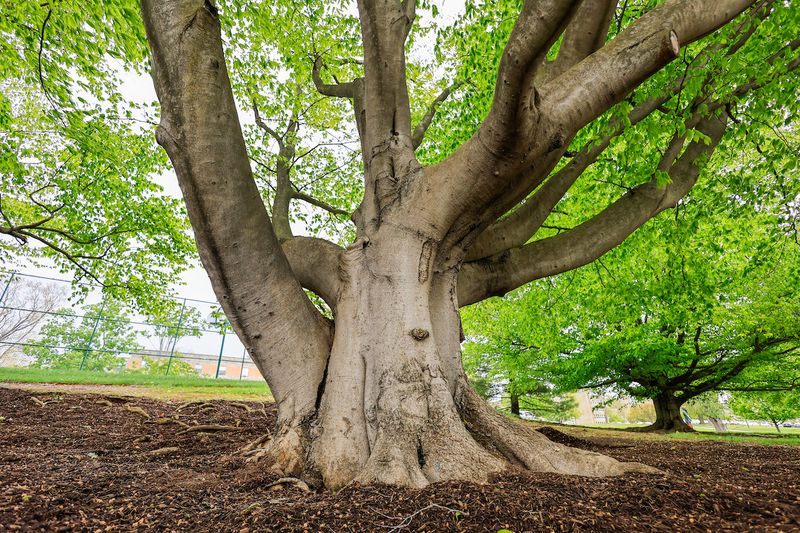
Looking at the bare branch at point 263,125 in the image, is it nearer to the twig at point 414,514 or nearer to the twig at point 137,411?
the twig at point 137,411

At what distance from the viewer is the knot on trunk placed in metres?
3.36

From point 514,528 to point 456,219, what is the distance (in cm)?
254

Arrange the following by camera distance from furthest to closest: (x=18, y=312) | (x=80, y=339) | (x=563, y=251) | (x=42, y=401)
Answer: (x=80, y=339)
(x=18, y=312)
(x=42, y=401)
(x=563, y=251)

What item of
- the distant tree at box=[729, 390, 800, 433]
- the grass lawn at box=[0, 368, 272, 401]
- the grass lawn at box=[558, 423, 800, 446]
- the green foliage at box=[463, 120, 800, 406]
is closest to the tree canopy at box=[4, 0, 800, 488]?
the green foliage at box=[463, 120, 800, 406]

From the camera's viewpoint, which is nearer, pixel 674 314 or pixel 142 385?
pixel 674 314

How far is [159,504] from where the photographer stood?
2.27 meters

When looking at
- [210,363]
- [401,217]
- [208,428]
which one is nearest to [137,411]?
[208,428]

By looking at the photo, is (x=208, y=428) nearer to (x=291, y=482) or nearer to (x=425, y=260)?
(x=291, y=482)

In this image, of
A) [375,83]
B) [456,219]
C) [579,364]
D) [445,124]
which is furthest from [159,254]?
[579,364]

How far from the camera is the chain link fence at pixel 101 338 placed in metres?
16.2

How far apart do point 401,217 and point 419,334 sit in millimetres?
1153

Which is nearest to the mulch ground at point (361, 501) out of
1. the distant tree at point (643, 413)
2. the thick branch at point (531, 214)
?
the thick branch at point (531, 214)

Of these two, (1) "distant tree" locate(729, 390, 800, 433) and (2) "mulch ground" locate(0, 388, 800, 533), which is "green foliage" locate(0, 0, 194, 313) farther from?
(1) "distant tree" locate(729, 390, 800, 433)

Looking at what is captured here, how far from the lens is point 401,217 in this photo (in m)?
3.88
